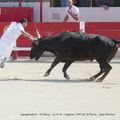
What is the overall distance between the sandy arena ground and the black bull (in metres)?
0.40

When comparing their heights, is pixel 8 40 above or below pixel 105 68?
above

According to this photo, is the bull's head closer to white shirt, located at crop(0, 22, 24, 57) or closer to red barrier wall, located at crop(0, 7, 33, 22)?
white shirt, located at crop(0, 22, 24, 57)

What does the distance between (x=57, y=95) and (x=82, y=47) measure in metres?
2.48

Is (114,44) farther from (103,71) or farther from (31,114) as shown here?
(31,114)

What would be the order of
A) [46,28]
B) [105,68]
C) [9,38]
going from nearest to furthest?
[105,68] < [9,38] < [46,28]

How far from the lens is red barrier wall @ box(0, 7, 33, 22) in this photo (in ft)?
71.5

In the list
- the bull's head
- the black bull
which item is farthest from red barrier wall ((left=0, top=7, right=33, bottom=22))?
the black bull

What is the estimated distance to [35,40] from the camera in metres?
12.1

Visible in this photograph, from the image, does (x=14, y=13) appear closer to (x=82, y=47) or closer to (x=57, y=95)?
(x=82, y=47)

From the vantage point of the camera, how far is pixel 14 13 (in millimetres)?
21750

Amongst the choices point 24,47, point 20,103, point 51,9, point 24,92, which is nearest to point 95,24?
point 24,47

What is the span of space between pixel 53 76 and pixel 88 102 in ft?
12.5

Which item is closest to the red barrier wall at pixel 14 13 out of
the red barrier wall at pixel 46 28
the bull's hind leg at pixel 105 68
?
the red barrier wall at pixel 46 28

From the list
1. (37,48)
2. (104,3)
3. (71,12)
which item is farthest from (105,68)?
(104,3)
